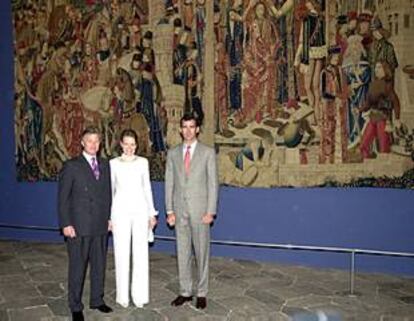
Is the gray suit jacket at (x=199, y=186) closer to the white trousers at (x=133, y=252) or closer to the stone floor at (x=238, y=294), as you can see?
the white trousers at (x=133, y=252)

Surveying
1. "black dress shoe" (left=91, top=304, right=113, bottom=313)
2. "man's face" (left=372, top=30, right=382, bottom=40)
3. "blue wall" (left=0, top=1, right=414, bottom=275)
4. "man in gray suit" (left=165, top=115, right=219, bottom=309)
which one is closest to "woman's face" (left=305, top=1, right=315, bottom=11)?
"man's face" (left=372, top=30, right=382, bottom=40)

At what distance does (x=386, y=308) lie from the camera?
4875mm

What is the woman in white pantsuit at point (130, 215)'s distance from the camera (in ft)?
15.3

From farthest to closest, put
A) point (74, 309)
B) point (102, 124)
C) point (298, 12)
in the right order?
point (102, 124) → point (298, 12) → point (74, 309)

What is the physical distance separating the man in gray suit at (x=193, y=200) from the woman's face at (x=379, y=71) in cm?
278

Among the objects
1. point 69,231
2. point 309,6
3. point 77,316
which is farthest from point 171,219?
point 309,6

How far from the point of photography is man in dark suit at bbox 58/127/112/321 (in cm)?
440

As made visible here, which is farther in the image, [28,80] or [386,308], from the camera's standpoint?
[28,80]

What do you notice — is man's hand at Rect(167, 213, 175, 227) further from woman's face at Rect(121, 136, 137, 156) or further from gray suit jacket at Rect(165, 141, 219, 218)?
woman's face at Rect(121, 136, 137, 156)

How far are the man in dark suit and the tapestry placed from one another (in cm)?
277

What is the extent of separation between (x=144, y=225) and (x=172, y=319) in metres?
0.94

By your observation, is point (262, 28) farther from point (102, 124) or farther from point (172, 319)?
point (172, 319)

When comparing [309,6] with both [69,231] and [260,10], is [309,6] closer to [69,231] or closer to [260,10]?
[260,10]

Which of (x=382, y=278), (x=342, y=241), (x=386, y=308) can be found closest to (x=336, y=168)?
(x=342, y=241)
